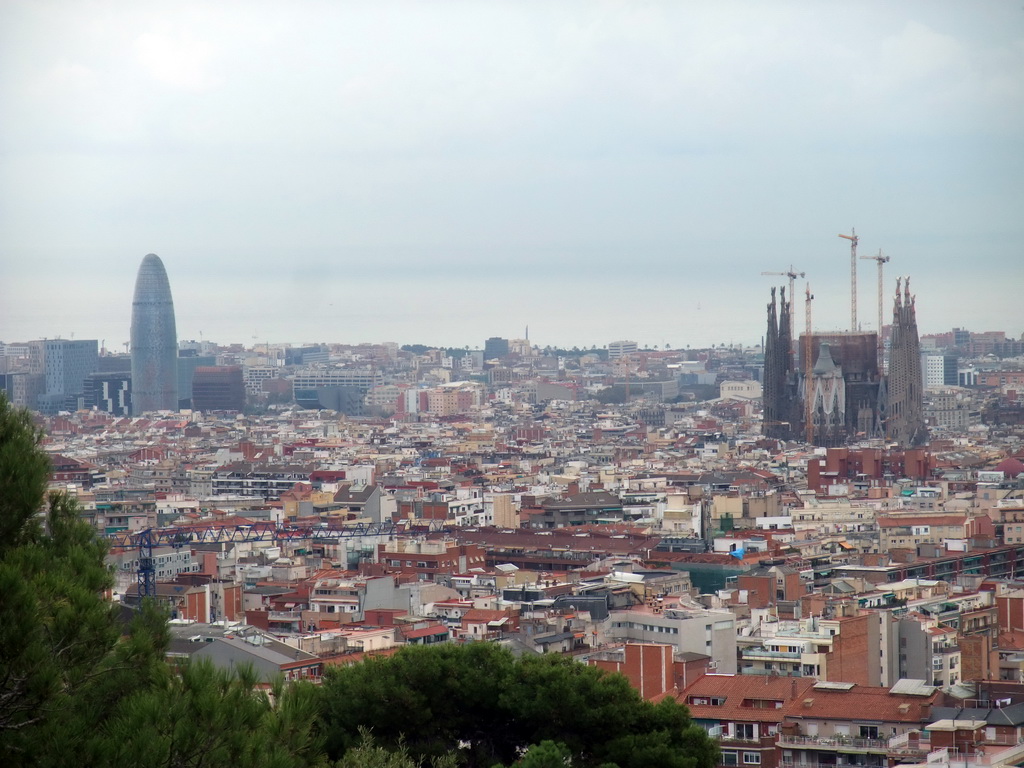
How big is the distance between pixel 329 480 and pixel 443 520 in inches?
453

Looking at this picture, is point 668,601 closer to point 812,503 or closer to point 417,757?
point 417,757

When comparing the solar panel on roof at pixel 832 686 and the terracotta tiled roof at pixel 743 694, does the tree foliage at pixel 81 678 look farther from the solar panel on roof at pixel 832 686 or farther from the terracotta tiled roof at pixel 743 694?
the solar panel on roof at pixel 832 686

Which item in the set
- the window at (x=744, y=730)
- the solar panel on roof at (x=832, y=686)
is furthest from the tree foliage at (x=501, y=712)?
the solar panel on roof at (x=832, y=686)

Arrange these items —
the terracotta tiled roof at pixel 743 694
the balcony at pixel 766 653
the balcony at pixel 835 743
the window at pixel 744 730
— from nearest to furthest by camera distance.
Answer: the balcony at pixel 835 743
the window at pixel 744 730
the terracotta tiled roof at pixel 743 694
the balcony at pixel 766 653

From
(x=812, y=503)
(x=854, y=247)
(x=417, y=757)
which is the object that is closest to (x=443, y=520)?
(x=812, y=503)

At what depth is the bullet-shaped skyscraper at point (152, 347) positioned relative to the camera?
117 metres

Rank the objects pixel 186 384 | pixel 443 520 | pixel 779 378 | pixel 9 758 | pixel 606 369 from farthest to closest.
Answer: pixel 606 369 → pixel 186 384 → pixel 779 378 → pixel 443 520 → pixel 9 758

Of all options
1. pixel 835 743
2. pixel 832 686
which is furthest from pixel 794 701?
pixel 835 743

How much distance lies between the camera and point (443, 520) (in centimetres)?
4181

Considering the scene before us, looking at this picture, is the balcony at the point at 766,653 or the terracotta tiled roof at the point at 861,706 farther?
the balcony at the point at 766,653

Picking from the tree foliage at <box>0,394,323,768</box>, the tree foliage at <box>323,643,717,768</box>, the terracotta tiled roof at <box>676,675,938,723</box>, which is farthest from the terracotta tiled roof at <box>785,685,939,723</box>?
the tree foliage at <box>0,394,323,768</box>

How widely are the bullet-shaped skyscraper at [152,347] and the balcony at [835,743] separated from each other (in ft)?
339

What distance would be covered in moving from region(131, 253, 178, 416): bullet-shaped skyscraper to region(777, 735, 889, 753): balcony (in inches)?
4074

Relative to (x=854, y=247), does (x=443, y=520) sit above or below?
below
